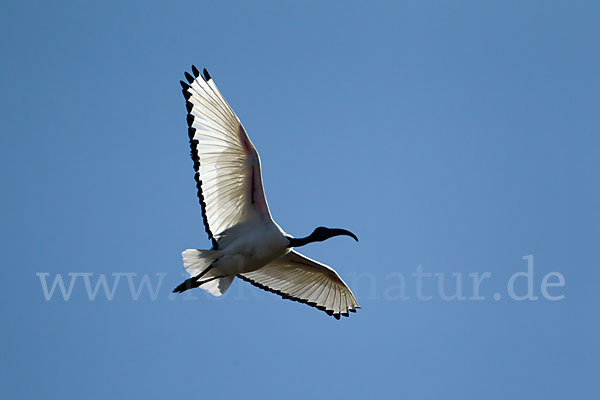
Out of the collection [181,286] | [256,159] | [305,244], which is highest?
[256,159]

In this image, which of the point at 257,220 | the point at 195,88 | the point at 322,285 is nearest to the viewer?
the point at 195,88

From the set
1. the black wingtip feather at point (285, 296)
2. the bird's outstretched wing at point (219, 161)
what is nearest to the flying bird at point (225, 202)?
the bird's outstretched wing at point (219, 161)

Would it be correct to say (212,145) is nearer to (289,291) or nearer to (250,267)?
(250,267)

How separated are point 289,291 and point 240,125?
3.25 metres

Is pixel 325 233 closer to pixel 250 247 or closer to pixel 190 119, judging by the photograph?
pixel 250 247

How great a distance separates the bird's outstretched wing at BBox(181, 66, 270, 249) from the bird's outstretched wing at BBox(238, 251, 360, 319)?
4.74ft

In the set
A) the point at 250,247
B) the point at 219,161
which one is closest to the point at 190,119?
the point at 219,161

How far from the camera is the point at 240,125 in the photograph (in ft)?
34.7

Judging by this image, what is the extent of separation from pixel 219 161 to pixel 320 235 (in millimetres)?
1696

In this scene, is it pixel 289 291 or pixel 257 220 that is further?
pixel 289 291

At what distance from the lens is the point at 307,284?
12.8 m

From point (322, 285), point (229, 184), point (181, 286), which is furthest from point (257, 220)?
point (322, 285)

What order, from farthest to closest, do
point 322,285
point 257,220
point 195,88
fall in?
point 322,285 → point 257,220 → point 195,88

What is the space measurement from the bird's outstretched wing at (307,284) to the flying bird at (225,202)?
1.54 feet
